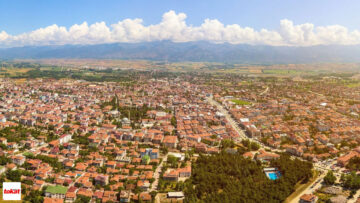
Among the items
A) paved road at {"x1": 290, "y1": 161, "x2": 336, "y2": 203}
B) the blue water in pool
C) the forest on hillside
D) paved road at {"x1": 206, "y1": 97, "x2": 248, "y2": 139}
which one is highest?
paved road at {"x1": 206, "y1": 97, "x2": 248, "y2": 139}

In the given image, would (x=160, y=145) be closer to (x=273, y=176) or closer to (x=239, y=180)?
(x=239, y=180)

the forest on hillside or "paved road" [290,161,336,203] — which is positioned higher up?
the forest on hillside

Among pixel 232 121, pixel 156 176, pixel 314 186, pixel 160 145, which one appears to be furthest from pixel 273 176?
pixel 232 121

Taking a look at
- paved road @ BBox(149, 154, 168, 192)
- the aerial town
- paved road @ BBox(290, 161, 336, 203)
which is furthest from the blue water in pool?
paved road @ BBox(149, 154, 168, 192)

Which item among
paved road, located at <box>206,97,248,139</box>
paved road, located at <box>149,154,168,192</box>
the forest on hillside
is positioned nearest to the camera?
the forest on hillside

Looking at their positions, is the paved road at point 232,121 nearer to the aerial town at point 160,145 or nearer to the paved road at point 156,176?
the aerial town at point 160,145

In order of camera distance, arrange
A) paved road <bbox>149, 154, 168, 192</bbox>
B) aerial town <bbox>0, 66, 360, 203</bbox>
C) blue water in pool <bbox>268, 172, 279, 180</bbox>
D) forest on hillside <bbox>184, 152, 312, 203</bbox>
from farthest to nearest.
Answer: blue water in pool <bbox>268, 172, 279, 180</bbox>, paved road <bbox>149, 154, 168, 192</bbox>, aerial town <bbox>0, 66, 360, 203</bbox>, forest on hillside <bbox>184, 152, 312, 203</bbox>

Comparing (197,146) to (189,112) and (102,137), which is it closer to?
(102,137)

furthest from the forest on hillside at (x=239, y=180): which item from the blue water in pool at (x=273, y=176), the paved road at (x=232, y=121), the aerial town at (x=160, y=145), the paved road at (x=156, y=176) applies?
the paved road at (x=232, y=121)

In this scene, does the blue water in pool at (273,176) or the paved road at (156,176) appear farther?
the blue water in pool at (273,176)

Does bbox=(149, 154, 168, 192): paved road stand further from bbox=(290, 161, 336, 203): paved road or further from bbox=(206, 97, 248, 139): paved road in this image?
bbox=(206, 97, 248, 139): paved road

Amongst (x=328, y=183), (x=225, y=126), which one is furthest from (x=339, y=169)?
(x=225, y=126)
